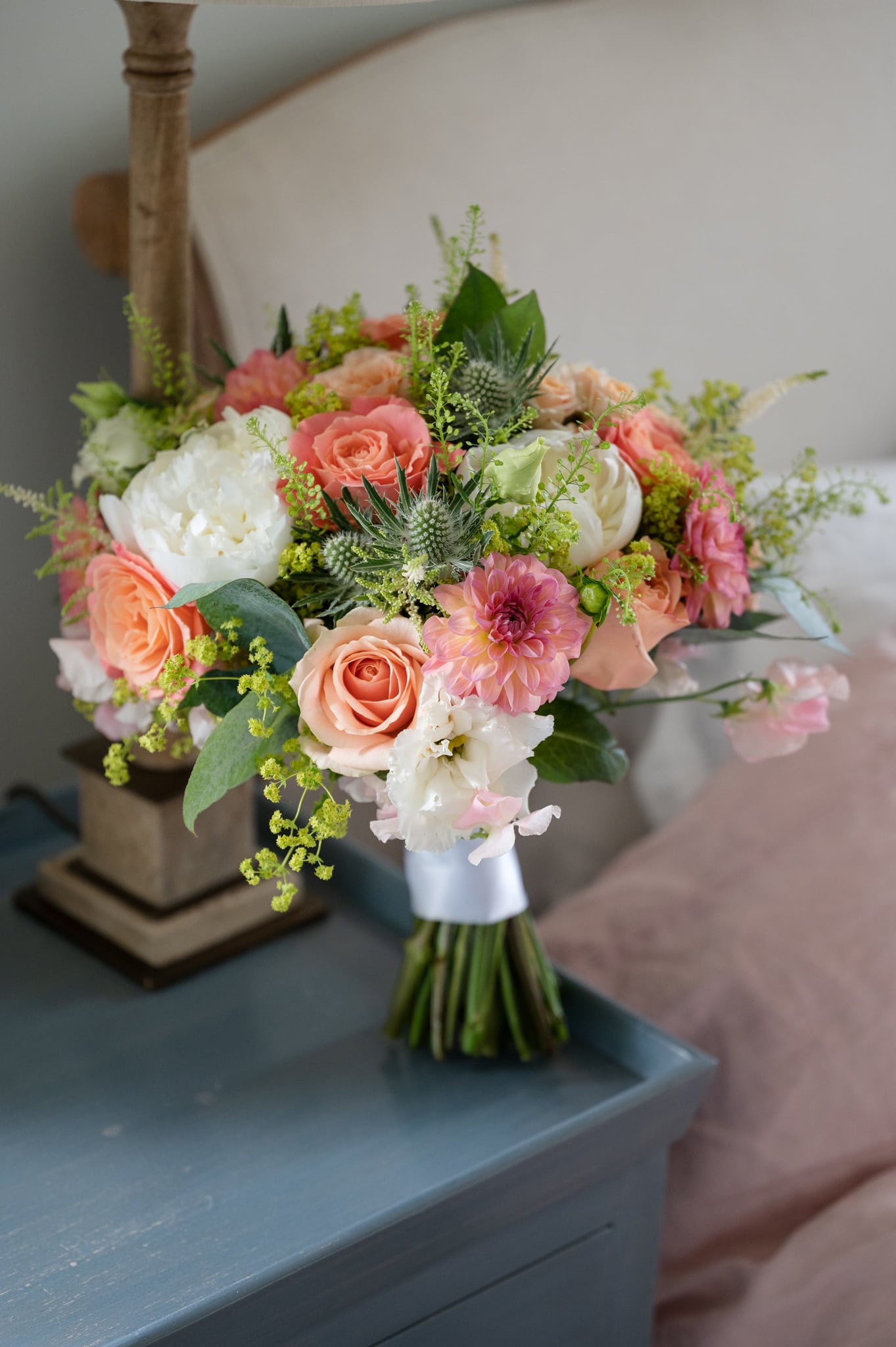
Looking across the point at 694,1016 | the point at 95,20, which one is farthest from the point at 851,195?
the point at 694,1016

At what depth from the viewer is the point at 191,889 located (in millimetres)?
1025

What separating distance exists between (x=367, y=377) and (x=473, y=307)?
8 cm

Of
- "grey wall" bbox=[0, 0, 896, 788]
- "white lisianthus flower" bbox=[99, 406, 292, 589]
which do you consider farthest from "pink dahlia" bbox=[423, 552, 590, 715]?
"grey wall" bbox=[0, 0, 896, 788]

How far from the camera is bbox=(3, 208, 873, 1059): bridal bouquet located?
0.62 m

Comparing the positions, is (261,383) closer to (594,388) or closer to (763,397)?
→ (594,388)

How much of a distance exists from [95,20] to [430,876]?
0.84 meters

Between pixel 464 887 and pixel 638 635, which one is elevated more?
pixel 638 635

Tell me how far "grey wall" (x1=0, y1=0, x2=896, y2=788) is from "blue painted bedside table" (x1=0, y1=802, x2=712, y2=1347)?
1.52 feet

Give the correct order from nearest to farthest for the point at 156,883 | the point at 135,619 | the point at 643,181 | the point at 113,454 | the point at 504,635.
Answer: the point at 504,635 < the point at 135,619 < the point at 113,454 < the point at 156,883 < the point at 643,181

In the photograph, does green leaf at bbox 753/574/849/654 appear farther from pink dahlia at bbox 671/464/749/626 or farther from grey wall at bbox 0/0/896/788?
grey wall at bbox 0/0/896/788

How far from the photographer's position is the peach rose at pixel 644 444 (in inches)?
28.2

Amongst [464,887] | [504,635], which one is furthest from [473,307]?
[464,887]

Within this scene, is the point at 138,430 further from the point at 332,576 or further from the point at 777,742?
the point at 777,742

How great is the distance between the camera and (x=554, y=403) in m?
0.73
